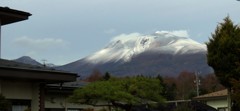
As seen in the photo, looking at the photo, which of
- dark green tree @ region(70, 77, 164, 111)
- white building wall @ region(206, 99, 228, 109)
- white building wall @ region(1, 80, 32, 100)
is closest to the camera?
white building wall @ region(1, 80, 32, 100)

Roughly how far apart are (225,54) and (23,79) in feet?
45.5

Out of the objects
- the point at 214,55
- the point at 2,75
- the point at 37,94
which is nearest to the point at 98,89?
the point at 37,94

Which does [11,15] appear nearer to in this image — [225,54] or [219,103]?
[225,54]

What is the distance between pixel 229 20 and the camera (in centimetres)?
3166

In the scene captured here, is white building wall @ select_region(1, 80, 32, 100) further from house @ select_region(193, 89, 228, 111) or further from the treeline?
the treeline

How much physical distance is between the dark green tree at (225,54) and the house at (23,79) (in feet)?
37.2

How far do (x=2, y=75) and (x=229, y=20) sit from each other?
54.7 feet

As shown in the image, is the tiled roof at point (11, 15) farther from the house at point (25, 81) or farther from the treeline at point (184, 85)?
the treeline at point (184, 85)

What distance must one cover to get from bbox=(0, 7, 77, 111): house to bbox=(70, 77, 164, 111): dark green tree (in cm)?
226

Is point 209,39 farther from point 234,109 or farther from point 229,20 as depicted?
point 234,109

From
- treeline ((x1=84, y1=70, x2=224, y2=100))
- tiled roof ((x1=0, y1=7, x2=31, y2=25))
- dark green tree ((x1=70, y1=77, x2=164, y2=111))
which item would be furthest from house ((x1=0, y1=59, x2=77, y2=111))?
treeline ((x1=84, y1=70, x2=224, y2=100))

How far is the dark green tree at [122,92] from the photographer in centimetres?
2409

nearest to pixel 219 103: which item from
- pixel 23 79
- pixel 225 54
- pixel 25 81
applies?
pixel 225 54

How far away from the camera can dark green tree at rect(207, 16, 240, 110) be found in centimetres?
3020
